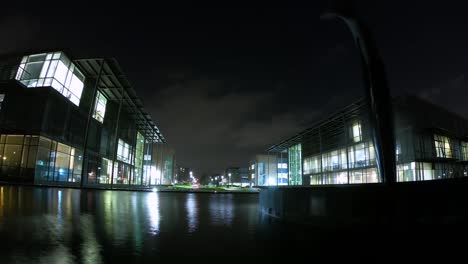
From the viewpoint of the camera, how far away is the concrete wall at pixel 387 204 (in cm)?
530

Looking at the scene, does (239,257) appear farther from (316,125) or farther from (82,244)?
(316,125)

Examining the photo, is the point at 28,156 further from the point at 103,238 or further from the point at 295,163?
the point at 295,163

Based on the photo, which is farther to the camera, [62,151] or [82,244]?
[62,151]

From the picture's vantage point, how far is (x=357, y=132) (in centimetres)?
4153

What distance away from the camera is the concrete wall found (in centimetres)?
530

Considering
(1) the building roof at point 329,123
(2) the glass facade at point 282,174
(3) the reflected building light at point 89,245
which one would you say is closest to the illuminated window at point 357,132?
(1) the building roof at point 329,123

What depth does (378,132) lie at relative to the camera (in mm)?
8430

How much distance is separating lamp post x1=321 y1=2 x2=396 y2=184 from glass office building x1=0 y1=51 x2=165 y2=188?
2300 centimetres

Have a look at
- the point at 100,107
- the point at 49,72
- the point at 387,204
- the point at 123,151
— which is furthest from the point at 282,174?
the point at 387,204

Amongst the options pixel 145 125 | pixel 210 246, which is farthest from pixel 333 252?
pixel 145 125

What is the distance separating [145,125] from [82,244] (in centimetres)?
6183

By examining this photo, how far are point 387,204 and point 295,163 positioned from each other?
5734 cm

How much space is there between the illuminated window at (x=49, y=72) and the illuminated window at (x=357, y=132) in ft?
121

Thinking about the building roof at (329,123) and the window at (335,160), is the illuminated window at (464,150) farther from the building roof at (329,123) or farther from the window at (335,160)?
the building roof at (329,123)
